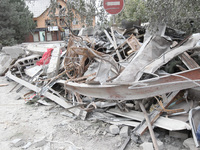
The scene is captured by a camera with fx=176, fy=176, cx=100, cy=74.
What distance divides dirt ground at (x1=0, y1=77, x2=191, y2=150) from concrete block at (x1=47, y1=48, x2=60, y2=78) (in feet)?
3.40

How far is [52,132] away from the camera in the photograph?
3527 mm

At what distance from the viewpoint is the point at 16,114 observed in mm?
4453

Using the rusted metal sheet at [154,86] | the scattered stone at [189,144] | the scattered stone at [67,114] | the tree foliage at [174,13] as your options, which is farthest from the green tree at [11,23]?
the scattered stone at [189,144]

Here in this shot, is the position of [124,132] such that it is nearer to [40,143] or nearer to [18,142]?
[40,143]

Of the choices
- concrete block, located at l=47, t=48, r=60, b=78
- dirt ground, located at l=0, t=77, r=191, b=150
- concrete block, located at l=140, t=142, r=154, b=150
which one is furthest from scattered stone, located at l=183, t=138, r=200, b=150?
concrete block, located at l=47, t=48, r=60, b=78

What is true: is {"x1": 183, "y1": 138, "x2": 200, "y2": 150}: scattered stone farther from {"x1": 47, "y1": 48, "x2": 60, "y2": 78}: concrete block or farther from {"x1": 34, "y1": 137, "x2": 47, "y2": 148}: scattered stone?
{"x1": 47, "y1": 48, "x2": 60, "y2": 78}: concrete block

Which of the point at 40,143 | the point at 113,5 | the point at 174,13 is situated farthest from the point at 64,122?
the point at 174,13

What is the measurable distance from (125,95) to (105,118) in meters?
1.00

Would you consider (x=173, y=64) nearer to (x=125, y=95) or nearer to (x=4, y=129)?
(x=125, y=95)

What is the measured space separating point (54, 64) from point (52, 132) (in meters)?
2.59

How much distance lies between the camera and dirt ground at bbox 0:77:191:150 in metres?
3.05

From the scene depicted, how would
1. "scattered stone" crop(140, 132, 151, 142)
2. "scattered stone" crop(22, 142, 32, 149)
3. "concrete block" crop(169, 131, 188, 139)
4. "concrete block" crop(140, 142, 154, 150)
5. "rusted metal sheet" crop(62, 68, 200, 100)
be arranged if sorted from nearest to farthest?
1. "rusted metal sheet" crop(62, 68, 200, 100)
2. "concrete block" crop(140, 142, 154, 150)
3. "concrete block" crop(169, 131, 188, 139)
4. "scattered stone" crop(140, 132, 151, 142)
5. "scattered stone" crop(22, 142, 32, 149)

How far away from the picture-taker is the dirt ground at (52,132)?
3053mm

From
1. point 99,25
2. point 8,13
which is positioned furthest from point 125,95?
point 8,13
